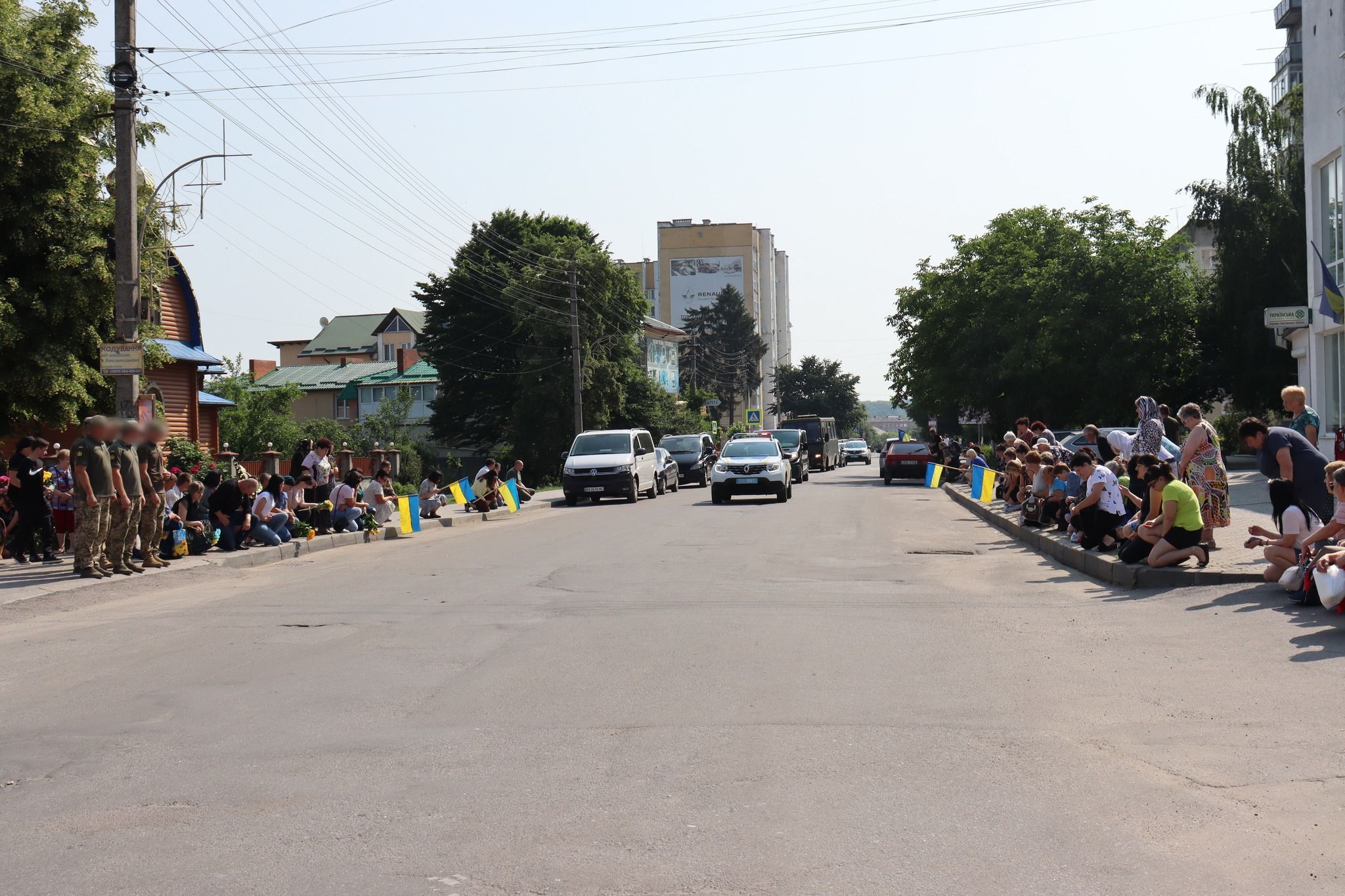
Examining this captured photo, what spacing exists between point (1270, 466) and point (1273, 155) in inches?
1485

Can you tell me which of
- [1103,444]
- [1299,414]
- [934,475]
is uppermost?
[1299,414]

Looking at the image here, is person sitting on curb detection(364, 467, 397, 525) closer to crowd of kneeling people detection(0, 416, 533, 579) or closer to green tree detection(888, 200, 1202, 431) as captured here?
crowd of kneeling people detection(0, 416, 533, 579)

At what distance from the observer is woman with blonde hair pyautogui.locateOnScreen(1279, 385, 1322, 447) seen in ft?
47.2

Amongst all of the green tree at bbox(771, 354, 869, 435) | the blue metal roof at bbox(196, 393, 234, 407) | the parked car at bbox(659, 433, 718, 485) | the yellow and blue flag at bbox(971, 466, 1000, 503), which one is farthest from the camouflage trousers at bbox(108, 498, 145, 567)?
the green tree at bbox(771, 354, 869, 435)

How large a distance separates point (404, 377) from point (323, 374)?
28.6ft

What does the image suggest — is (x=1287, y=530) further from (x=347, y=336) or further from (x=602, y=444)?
Answer: (x=347, y=336)

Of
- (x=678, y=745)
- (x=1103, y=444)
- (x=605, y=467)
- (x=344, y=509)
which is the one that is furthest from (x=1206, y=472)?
(x=605, y=467)

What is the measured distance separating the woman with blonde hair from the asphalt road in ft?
12.9

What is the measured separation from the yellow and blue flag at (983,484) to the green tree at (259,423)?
129 feet

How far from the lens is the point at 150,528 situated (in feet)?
52.1

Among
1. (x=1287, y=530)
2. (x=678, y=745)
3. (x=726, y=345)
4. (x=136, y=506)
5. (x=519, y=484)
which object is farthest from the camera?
(x=726, y=345)

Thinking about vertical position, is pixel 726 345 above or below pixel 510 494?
above

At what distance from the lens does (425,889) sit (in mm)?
4250

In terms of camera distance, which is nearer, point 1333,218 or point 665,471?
point 1333,218
